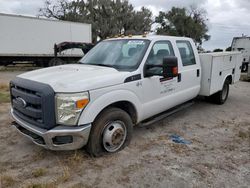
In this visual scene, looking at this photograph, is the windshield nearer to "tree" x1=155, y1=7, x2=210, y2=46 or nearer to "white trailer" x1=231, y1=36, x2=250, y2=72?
"white trailer" x1=231, y1=36, x2=250, y2=72

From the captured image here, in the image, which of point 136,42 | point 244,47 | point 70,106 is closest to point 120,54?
point 136,42

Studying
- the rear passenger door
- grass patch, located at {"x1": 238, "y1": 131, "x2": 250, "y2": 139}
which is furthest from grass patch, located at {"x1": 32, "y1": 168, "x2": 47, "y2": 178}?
grass patch, located at {"x1": 238, "y1": 131, "x2": 250, "y2": 139}

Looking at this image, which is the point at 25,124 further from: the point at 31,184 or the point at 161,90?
the point at 161,90

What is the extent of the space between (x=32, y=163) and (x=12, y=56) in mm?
14047

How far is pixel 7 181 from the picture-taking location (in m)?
2.91

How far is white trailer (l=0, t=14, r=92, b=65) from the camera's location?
14930mm

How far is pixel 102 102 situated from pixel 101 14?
39.0 m

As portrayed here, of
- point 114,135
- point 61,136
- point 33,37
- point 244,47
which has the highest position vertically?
point 33,37

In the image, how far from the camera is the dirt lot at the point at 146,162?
2.97m

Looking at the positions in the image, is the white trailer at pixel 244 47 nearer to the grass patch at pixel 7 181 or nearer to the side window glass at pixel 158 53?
the side window glass at pixel 158 53

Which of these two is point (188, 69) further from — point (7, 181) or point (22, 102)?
point (7, 181)

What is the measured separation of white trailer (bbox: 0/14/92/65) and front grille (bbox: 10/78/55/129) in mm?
13250

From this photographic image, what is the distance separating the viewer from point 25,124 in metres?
3.34

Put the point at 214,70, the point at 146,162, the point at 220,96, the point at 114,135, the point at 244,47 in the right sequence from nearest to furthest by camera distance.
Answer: the point at 146,162
the point at 114,135
the point at 214,70
the point at 220,96
the point at 244,47
